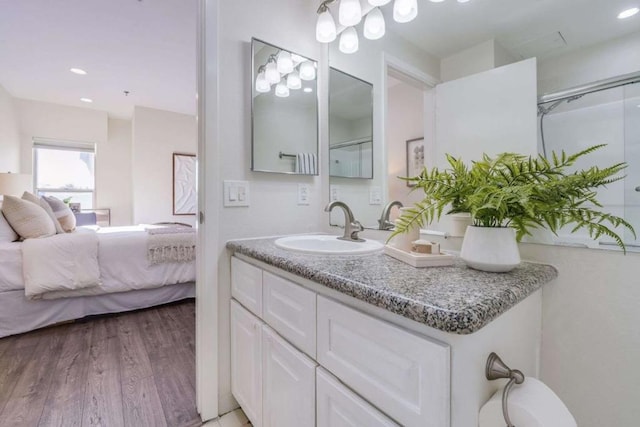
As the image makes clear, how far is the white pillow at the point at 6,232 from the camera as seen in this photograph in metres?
2.23

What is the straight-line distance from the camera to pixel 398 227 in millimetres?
851

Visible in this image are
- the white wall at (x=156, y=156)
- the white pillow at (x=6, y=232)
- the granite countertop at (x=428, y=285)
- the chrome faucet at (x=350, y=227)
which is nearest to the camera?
the granite countertop at (x=428, y=285)

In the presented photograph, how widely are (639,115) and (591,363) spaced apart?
64cm

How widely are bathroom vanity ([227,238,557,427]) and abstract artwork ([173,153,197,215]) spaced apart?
4702mm

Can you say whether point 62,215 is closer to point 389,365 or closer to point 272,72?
point 272,72

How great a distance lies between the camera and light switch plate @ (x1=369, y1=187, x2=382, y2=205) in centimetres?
136

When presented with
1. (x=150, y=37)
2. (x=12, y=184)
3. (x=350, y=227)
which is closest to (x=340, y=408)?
(x=350, y=227)

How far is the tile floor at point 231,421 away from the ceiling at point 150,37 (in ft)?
5.76

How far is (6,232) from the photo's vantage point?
2.27 meters

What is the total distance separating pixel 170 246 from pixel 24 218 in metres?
1.09

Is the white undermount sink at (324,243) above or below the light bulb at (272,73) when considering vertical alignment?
below

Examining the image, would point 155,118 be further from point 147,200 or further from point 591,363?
point 591,363

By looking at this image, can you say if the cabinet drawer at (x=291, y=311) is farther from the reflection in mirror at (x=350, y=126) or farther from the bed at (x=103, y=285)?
the bed at (x=103, y=285)

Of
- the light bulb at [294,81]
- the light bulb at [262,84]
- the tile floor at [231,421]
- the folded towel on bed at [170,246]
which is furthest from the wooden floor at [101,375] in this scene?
the light bulb at [294,81]
